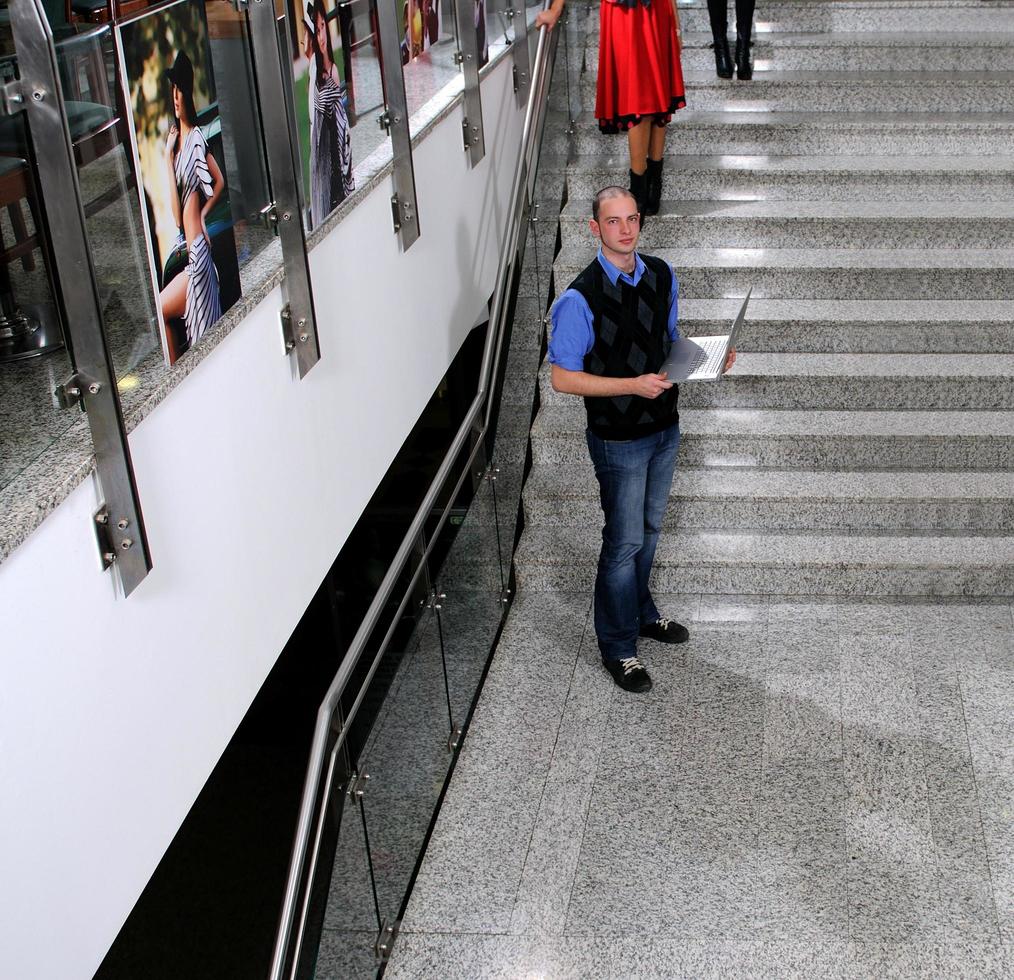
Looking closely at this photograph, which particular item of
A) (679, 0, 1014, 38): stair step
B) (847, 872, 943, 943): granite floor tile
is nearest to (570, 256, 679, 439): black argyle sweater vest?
(847, 872, 943, 943): granite floor tile

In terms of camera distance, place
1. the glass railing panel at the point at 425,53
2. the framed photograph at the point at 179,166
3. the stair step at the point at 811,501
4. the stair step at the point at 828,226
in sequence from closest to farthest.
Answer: the framed photograph at the point at 179,166
the glass railing panel at the point at 425,53
the stair step at the point at 811,501
the stair step at the point at 828,226

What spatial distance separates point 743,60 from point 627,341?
3328 mm

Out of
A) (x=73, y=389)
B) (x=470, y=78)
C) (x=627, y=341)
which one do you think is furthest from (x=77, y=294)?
(x=470, y=78)

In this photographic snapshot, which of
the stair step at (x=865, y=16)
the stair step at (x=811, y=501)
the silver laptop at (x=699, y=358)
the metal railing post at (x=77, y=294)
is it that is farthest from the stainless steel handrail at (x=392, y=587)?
the stair step at (x=865, y=16)

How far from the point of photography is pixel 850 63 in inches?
286

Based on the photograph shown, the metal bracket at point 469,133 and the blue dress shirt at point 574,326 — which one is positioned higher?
the metal bracket at point 469,133

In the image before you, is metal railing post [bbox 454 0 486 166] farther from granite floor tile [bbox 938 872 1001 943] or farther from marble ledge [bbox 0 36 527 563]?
granite floor tile [bbox 938 872 1001 943]

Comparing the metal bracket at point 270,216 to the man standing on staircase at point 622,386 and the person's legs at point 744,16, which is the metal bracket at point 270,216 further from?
the person's legs at point 744,16

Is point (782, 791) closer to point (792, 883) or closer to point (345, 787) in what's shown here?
point (792, 883)

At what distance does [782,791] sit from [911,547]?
58.9 inches

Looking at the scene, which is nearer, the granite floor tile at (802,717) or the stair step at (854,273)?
the granite floor tile at (802,717)

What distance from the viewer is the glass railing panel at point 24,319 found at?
2.39 meters

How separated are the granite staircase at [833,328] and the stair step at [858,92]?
11 millimetres

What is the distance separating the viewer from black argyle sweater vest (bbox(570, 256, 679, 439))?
4.34 metres
